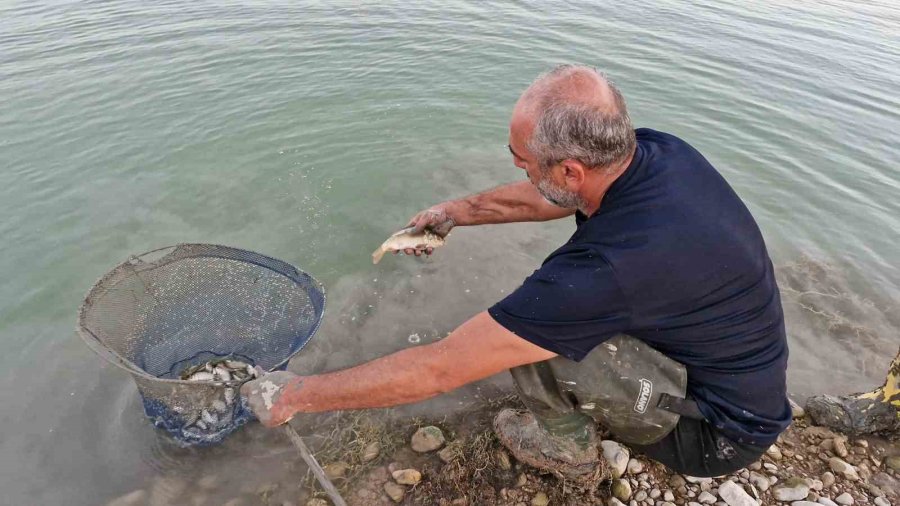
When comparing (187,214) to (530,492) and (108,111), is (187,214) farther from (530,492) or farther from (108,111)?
(530,492)

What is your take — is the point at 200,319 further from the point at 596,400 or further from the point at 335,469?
the point at 596,400

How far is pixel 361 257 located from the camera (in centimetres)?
494

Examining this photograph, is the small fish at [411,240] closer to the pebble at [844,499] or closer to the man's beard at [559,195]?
the man's beard at [559,195]

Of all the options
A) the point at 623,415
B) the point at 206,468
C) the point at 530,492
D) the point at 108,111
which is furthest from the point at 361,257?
the point at 108,111

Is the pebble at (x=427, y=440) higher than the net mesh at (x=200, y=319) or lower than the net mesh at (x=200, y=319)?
lower

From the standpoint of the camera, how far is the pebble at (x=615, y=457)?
9.34 ft

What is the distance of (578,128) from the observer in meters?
2.05

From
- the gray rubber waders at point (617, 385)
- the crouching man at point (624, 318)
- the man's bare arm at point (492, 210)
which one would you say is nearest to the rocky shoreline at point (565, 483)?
the crouching man at point (624, 318)

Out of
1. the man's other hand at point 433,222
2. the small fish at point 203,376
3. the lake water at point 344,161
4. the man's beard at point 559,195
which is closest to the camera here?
the man's beard at point 559,195

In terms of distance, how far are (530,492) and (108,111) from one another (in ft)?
23.7

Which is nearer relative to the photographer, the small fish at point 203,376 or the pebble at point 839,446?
the pebble at point 839,446

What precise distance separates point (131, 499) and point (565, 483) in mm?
2469

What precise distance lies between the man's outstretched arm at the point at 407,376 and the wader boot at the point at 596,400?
329 mm

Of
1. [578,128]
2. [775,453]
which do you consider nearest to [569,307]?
[578,128]
